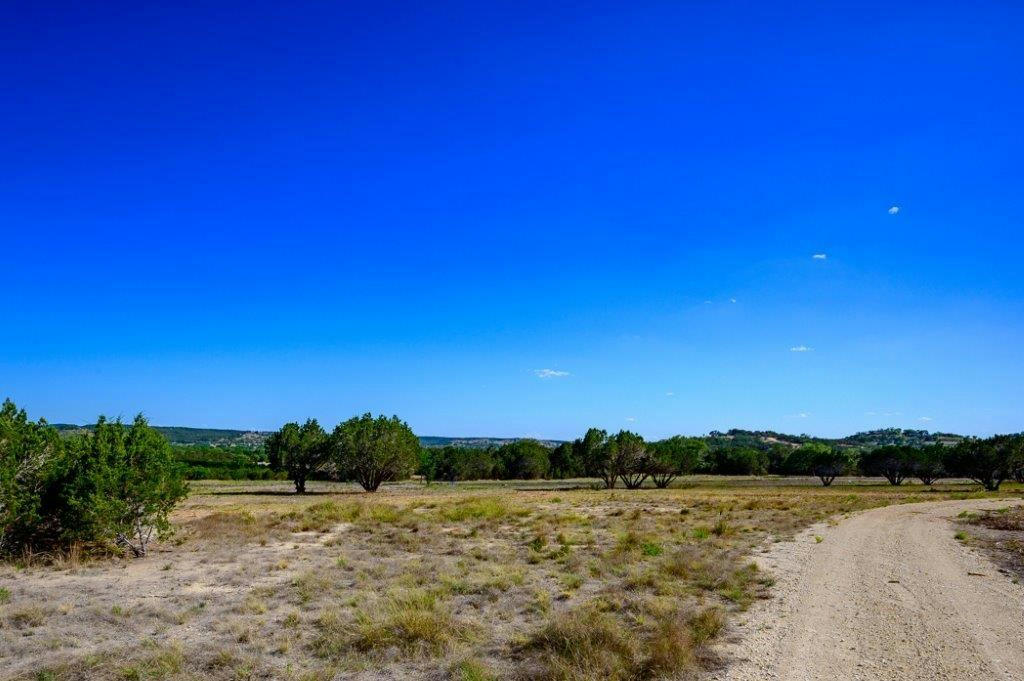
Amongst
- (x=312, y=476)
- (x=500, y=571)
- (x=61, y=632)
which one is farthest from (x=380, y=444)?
(x=61, y=632)

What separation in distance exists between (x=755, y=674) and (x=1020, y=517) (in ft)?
102

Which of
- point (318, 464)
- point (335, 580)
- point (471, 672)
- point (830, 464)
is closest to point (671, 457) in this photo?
point (830, 464)

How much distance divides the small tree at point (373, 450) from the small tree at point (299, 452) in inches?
116

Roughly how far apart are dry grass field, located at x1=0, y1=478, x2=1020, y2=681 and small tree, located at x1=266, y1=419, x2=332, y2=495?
3852 centimetres

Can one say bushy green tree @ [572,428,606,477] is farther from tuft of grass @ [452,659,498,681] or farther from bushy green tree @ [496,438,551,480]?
tuft of grass @ [452,659,498,681]

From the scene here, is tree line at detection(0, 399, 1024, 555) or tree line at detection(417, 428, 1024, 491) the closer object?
tree line at detection(0, 399, 1024, 555)

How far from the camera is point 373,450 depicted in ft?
196

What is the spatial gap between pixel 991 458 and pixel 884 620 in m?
81.5

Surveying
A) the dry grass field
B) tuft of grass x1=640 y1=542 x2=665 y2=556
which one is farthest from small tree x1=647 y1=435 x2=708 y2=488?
tuft of grass x1=640 y1=542 x2=665 y2=556

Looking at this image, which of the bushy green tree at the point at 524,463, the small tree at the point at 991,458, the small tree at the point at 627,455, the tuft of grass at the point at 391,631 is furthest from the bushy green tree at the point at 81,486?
the bushy green tree at the point at 524,463

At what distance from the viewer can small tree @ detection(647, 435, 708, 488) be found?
82125 mm

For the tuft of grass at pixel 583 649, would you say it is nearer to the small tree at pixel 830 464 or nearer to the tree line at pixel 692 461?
the tree line at pixel 692 461

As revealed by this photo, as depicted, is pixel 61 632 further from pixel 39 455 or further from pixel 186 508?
pixel 186 508

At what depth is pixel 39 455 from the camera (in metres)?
21.2
